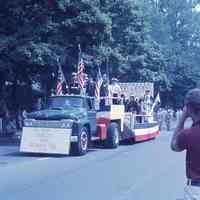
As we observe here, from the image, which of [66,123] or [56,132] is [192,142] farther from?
[56,132]

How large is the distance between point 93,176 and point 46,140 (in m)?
5.46

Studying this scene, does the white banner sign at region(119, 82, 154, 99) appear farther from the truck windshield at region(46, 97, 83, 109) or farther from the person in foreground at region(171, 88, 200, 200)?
the person in foreground at region(171, 88, 200, 200)

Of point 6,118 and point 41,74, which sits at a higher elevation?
point 41,74

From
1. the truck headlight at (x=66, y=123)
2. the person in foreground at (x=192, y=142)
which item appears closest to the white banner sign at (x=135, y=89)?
the truck headlight at (x=66, y=123)

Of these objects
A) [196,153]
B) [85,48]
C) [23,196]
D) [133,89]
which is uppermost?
[85,48]

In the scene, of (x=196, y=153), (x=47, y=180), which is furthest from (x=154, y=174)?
(x=196, y=153)

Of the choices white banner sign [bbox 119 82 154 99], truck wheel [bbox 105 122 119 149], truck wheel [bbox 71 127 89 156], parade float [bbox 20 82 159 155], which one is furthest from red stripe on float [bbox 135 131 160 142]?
truck wheel [bbox 71 127 89 156]

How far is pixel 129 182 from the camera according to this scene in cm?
1216

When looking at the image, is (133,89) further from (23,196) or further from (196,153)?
(196,153)

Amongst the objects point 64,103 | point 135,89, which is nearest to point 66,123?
point 64,103

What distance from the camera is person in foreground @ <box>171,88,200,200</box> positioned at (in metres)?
4.77

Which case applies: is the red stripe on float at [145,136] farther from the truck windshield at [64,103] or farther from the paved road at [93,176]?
the truck windshield at [64,103]

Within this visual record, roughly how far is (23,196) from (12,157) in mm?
7496

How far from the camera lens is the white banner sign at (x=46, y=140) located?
→ 18000 millimetres
